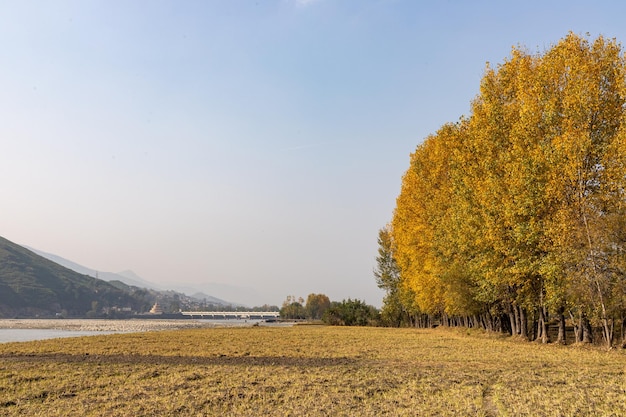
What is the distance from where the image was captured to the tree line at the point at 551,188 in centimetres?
2409

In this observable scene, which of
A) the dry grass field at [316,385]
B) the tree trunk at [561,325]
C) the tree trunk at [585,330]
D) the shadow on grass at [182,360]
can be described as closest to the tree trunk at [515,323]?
the tree trunk at [561,325]

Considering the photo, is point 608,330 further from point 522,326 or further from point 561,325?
point 522,326

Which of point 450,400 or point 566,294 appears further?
point 566,294

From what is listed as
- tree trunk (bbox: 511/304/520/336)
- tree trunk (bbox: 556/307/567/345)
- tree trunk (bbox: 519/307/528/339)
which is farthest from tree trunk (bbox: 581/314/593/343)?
tree trunk (bbox: 511/304/520/336)

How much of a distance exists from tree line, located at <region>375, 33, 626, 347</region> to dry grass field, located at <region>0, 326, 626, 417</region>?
198 inches

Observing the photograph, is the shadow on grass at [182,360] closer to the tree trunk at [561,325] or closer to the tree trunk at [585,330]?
the tree trunk at [585,330]

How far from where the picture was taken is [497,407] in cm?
1025

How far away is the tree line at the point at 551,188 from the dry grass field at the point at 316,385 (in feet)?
16.5

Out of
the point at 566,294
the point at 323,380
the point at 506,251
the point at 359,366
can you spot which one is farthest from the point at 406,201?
the point at 323,380

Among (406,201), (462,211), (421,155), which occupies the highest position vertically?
(421,155)

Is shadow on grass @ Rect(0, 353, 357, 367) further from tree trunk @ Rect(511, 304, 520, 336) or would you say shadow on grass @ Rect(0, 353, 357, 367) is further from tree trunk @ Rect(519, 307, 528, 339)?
tree trunk @ Rect(511, 304, 520, 336)

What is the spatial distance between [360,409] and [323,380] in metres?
4.24

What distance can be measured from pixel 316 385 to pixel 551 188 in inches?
715

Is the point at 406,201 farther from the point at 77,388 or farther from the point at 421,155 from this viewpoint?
the point at 77,388
